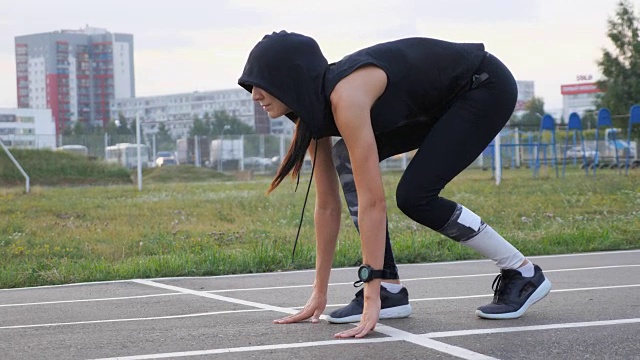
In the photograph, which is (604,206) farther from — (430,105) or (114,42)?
(114,42)

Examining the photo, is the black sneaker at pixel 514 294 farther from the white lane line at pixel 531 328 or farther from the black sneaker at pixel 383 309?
the black sneaker at pixel 383 309

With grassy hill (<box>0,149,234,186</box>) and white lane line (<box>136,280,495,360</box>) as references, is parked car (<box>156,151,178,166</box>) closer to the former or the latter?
grassy hill (<box>0,149,234,186</box>)

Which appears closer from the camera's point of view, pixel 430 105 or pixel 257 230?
pixel 430 105

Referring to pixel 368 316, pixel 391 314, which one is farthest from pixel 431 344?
pixel 391 314

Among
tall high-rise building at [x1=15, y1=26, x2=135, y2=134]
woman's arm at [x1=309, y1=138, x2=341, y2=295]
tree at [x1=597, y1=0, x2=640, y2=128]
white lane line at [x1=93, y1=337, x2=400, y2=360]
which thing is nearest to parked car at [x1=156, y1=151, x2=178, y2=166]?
tree at [x1=597, y1=0, x2=640, y2=128]

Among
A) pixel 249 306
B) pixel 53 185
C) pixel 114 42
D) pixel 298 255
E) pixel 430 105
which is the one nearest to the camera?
pixel 430 105

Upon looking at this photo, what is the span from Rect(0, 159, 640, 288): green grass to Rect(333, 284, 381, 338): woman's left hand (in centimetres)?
417

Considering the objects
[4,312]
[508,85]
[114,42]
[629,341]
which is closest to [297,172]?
[508,85]

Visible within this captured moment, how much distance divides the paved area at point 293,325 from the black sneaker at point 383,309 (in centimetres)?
8

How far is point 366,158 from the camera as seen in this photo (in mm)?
4836

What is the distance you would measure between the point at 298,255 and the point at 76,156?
41.4m

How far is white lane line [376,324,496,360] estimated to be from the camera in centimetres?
438

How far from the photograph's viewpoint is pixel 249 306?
641cm

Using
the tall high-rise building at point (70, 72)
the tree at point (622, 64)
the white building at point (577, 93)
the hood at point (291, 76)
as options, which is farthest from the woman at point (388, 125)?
the tall high-rise building at point (70, 72)
